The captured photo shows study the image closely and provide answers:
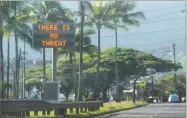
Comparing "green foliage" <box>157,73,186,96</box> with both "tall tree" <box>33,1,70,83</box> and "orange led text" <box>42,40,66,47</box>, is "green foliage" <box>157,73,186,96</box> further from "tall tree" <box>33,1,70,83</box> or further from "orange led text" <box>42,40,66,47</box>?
"orange led text" <box>42,40,66,47</box>

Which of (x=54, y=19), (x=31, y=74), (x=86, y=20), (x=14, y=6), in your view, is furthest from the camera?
(x=31, y=74)

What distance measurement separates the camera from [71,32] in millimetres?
25891

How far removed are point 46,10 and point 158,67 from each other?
32.7 metres

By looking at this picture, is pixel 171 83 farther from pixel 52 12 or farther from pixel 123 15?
pixel 52 12

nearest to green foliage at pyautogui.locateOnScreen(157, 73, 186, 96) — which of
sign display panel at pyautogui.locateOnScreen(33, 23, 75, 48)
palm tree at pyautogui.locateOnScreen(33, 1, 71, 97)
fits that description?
palm tree at pyautogui.locateOnScreen(33, 1, 71, 97)

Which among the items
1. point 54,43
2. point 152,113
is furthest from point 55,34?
point 152,113

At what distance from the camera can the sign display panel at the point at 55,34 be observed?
25.5 metres

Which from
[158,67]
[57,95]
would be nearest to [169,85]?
[158,67]

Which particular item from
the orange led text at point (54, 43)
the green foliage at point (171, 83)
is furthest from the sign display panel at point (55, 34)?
the green foliage at point (171, 83)

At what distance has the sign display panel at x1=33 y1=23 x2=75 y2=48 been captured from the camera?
25.5m

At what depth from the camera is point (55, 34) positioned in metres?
25.5

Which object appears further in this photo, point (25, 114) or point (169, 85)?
point (169, 85)

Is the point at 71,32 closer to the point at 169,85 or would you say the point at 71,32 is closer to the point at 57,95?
the point at 57,95

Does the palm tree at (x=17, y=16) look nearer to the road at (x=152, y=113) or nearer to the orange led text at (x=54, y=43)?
the orange led text at (x=54, y=43)
